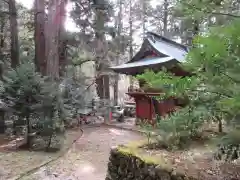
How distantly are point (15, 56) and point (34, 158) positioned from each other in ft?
17.0

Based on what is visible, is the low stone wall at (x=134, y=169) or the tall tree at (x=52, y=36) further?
the tall tree at (x=52, y=36)

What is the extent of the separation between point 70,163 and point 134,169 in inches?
121

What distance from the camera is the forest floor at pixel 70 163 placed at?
16.6ft

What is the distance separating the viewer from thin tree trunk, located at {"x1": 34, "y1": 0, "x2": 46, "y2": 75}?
9223 mm

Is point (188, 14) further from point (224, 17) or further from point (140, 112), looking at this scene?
point (140, 112)

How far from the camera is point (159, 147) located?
3648mm

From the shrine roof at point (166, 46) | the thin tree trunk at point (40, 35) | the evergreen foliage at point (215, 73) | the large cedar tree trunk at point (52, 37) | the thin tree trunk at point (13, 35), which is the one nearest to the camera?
the evergreen foliage at point (215, 73)

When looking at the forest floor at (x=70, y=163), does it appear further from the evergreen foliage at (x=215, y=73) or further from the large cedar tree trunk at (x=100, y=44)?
the large cedar tree trunk at (x=100, y=44)

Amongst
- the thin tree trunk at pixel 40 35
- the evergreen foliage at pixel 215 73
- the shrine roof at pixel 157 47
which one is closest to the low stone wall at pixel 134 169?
the evergreen foliage at pixel 215 73

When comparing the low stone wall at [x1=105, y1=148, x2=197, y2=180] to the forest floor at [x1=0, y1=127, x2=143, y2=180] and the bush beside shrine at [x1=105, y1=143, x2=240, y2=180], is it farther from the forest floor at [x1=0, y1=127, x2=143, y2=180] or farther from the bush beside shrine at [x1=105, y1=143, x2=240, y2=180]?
the forest floor at [x1=0, y1=127, x2=143, y2=180]

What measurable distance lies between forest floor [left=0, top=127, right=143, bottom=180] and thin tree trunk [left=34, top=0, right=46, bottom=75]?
2926 millimetres

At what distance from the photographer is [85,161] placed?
20.1ft

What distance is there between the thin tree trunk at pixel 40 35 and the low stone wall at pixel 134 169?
20.7 feet

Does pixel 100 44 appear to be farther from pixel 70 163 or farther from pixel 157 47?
pixel 70 163
